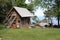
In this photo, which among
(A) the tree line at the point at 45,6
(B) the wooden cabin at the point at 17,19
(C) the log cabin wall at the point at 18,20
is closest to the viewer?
(B) the wooden cabin at the point at 17,19

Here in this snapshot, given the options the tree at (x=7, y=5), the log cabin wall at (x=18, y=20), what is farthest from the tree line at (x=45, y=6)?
the log cabin wall at (x=18, y=20)

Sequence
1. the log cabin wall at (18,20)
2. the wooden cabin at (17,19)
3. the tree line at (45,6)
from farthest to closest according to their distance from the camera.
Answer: the tree line at (45,6)
the log cabin wall at (18,20)
the wooden cabin at (17,19)

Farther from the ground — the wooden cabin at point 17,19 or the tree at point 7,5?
the tree at point 7,5

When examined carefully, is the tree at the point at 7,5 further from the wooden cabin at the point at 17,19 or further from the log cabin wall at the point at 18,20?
the wooden cabin at the point at 17,19

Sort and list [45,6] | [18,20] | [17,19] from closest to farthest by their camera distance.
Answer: [18,20] → [17,19] → [45,6]

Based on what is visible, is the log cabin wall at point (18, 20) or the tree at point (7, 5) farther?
the tree at point (7, 5)

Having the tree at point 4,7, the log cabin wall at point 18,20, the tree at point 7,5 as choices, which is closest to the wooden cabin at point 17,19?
the log cabin wall at point 18,20

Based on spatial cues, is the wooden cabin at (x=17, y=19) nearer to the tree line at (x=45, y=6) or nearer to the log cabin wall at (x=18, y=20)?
the log cabin wall at (x=18, y=20)

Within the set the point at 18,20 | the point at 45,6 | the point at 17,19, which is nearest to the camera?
the point at 18,20

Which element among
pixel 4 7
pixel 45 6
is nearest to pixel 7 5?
pixel 4 7

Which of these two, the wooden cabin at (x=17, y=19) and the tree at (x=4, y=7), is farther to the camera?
the tree at (x=4, y=7)

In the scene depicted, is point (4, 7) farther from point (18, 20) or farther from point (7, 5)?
point (18, 20)

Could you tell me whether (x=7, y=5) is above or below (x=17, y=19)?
above

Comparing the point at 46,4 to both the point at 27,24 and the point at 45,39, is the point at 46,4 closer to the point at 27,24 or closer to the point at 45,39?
the point at 27,24
